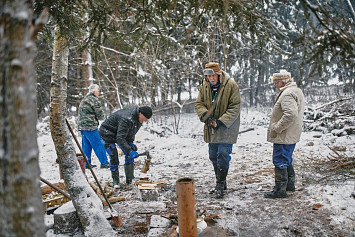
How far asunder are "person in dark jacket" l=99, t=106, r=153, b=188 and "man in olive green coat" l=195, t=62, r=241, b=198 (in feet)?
3.35

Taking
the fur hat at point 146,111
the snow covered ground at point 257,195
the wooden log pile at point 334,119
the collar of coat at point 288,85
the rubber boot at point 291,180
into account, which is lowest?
the snow covered ground at point 257,195

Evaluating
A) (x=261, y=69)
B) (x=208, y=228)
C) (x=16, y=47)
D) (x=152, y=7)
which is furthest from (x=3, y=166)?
(x=261, y=69)

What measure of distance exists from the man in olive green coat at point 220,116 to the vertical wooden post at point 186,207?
198cm

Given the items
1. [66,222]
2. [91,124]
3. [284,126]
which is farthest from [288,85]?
[91,124]

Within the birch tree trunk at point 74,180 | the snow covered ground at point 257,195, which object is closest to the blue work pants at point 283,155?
the snow covered ground at point 257,195

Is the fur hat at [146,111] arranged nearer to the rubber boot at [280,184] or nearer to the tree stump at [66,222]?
the tree stump at [66,222]

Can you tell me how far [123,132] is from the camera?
458cm

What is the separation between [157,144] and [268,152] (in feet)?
12.7

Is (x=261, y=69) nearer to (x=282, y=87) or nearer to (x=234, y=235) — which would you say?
(x=282, y=87)

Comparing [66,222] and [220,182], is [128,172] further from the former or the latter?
[66,222]

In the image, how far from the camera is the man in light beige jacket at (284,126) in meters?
3.78

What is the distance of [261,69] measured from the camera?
2245cm

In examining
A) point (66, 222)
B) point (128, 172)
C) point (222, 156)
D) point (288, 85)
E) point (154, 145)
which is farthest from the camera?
point (154, 145)

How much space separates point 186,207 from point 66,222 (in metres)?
1.67
